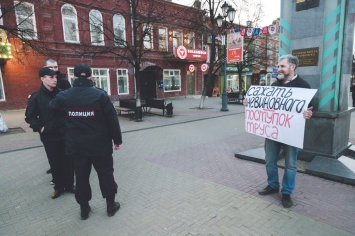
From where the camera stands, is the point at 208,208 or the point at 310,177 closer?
the point at 208,208

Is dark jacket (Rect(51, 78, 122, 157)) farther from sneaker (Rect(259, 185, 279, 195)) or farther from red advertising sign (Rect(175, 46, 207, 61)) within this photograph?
red advertising sign (Rect(175, 46, 207, 61))

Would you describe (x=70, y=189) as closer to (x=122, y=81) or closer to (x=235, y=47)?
(x=235, y=47)

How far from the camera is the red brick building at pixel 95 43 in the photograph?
12672 millimetres

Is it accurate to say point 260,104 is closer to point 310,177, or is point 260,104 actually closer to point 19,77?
point 310,177

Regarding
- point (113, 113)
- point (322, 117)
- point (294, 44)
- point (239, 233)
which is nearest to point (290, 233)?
point (239, 233)

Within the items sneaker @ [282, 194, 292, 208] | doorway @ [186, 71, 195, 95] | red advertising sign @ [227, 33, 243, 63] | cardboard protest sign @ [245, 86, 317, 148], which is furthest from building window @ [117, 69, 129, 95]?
sneaker @ [282, 194, 292, 208]

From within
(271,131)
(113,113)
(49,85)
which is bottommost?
(271,131)

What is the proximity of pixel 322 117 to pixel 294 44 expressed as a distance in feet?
5.77

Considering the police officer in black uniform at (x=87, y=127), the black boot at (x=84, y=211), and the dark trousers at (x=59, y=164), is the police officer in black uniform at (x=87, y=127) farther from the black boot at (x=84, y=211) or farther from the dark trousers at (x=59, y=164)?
the dark trousers at (x=59, y=164)

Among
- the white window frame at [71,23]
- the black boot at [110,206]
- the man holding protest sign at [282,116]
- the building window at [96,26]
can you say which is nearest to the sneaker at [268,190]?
the man holding protest sign at [282,116]

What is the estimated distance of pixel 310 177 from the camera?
4332 millimetres

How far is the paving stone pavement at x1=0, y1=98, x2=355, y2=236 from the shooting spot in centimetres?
296

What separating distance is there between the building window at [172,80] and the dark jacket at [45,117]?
20.3 m

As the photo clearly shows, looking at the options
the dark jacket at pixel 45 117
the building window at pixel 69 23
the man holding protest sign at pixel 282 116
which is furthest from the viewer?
the building window at pixel 69 23
